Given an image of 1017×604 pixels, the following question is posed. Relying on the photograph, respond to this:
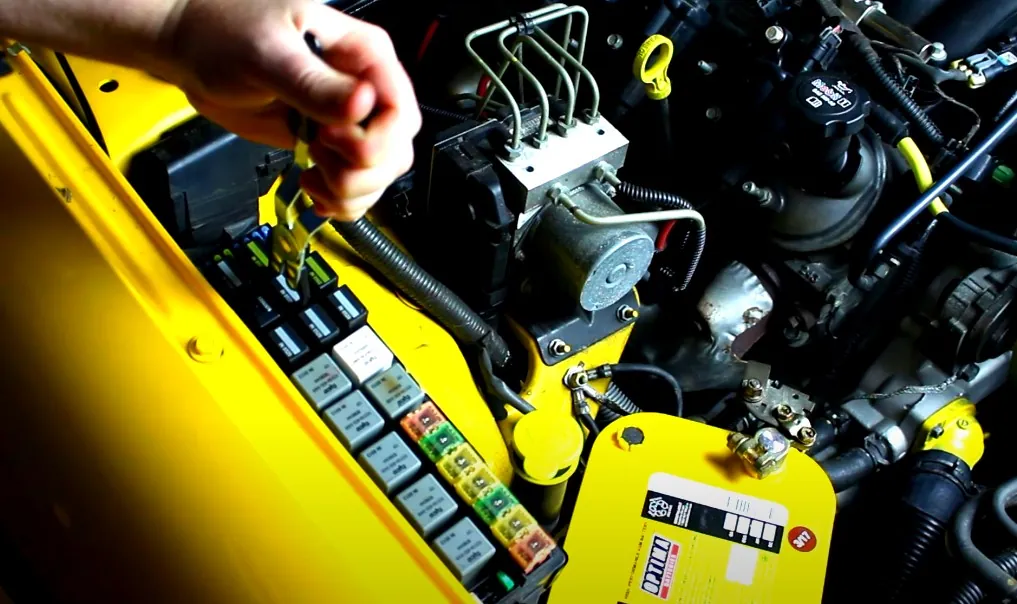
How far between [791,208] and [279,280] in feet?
2.14

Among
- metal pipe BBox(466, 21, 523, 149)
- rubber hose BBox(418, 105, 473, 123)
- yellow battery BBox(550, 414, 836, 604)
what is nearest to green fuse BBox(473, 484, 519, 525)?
yellow battery BBox(550, 414, 836, 604)

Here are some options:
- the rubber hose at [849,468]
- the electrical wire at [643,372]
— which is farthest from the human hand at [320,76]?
the rubber hose at [849,468]

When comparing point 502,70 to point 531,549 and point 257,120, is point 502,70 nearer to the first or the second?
point 257,120

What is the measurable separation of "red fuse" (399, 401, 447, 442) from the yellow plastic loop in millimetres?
482

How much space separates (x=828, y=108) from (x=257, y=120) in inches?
25.0

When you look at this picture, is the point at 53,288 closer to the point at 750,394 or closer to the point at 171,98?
the point at 171,98

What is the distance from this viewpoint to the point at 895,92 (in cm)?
122

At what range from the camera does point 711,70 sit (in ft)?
4.02

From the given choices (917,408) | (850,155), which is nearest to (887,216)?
(850,155)

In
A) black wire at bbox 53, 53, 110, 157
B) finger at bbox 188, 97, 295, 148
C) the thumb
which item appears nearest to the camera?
the thumb

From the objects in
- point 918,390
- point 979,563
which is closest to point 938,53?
point 918,390

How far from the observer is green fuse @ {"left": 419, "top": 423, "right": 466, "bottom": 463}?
89cm

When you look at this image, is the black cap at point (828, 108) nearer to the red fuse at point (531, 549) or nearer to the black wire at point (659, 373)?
the black wire at point (659, 373)

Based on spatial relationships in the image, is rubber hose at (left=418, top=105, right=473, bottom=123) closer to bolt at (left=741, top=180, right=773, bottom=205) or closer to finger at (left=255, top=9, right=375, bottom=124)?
bolt at (left=741, top=180, right=773, bottom=205)
